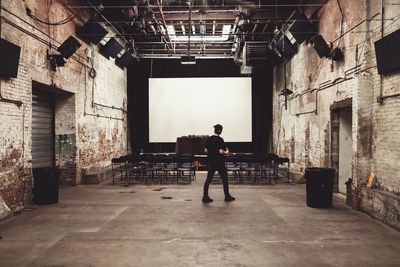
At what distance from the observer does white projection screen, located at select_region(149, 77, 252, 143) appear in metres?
14.5

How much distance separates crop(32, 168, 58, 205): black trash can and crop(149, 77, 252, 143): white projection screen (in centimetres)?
771

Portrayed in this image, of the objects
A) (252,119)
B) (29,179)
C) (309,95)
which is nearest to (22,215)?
(29,179)

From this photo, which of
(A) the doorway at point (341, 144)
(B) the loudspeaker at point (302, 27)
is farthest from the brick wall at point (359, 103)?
(B) the loudspeaker at point (302, 27)

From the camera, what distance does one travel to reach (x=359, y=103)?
20.5ft

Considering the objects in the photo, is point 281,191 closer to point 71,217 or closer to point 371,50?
point 371,50

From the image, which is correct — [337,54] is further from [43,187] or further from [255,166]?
[43,187]

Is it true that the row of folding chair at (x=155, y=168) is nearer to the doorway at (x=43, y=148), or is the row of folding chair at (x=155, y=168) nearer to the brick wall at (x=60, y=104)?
the brick wall at (x=60, y=104)

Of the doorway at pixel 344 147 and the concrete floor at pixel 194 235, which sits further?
the doorway at pixel 344 147

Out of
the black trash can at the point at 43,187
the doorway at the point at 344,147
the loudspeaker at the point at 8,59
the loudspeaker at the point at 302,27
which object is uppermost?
the loudspeaker at the point at 302,27

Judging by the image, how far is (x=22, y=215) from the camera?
6.06 meters

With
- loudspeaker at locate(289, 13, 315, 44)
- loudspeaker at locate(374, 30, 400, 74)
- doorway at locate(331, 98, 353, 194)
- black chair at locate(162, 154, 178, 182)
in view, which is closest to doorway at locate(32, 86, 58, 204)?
black chair at locate(162, 154, 178, 182)

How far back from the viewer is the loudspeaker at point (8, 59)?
5543 mm

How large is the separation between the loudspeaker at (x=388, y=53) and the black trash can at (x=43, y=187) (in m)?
6.46

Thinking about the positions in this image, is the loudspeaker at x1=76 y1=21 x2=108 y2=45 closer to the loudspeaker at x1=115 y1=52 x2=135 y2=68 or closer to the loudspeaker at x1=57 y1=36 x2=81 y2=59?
the loudspeaker at x1=57 y1=36 x2=81 y2=59
